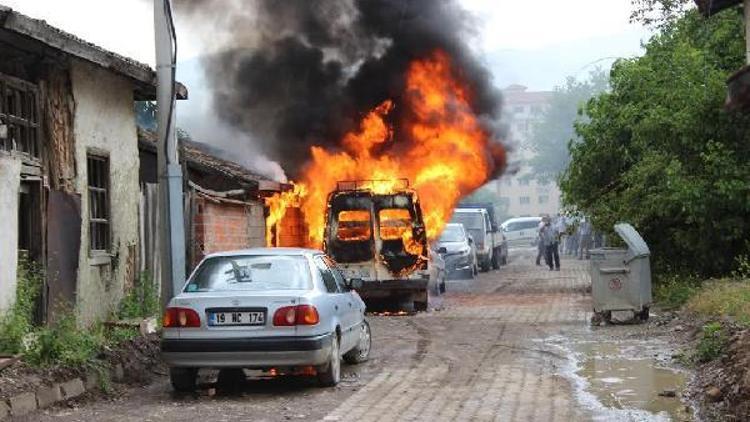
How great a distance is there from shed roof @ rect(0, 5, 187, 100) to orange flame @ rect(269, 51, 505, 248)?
9597 mm

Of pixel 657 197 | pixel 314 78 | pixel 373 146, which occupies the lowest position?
pixel 657 197

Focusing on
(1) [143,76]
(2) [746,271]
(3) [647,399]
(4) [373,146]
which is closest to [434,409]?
(3) [647,399]

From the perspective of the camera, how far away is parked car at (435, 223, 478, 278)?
28.1 m

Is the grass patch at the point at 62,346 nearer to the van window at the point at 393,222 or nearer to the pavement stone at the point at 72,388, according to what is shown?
the pavement stone at the point at 72,388

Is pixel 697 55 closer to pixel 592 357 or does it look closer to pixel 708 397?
pixel 592 357

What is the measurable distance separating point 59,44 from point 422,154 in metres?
13.8

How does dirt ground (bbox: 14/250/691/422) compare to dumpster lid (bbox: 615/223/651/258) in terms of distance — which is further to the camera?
dumpster lid (bbox: 615/223/651/258)

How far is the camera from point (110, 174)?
13.0m

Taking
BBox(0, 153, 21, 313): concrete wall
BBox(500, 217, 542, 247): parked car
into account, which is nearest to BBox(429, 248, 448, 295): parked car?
BBox(0, 153, 21, 313): concrete wall

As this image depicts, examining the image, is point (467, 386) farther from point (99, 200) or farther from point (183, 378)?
point (99, 200)

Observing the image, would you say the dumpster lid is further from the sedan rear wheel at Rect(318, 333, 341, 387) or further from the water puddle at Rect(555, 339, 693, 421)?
the sedan rear wheel at Rect(318, 333, 341, 387)

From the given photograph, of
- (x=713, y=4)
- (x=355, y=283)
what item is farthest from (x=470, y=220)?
(x=355, y=283)

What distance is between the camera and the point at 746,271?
1794 centimetres

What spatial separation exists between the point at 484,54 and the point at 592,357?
14.7 meters
